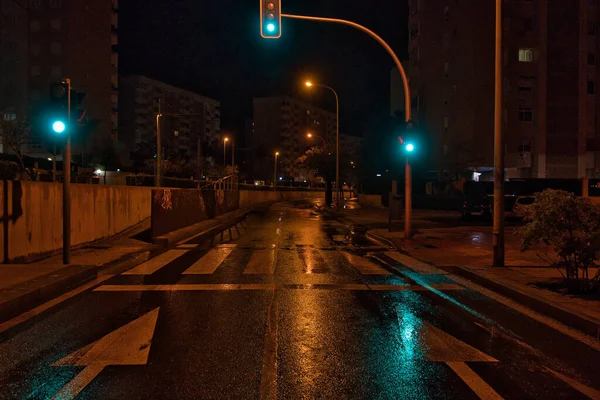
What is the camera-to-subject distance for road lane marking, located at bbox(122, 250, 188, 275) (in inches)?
422

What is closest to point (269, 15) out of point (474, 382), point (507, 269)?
point (507, 269)

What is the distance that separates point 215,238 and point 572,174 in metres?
37.8

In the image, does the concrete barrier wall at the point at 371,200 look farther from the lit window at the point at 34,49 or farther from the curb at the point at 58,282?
the lit window at the point at 34,49

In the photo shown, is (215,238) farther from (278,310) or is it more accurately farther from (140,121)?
(140,121)

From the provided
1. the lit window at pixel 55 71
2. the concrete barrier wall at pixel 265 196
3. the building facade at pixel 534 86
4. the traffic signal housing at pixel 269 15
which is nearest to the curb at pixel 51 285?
the traffic signal housing at pixel 269 15

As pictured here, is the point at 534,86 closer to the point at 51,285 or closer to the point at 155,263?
the point at 155,263

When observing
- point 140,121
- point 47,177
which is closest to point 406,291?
point 47,177

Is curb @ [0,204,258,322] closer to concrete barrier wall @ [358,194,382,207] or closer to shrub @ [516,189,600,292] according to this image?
shrub @ [516,189,600,292]

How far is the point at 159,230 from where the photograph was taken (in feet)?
57.0

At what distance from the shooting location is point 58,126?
1038cm

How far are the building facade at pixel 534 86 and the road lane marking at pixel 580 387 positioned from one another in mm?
41456

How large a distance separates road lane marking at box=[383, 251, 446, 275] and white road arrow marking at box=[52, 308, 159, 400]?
6.49 metres

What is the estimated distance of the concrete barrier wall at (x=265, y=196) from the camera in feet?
163

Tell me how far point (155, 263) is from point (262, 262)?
251 cm
